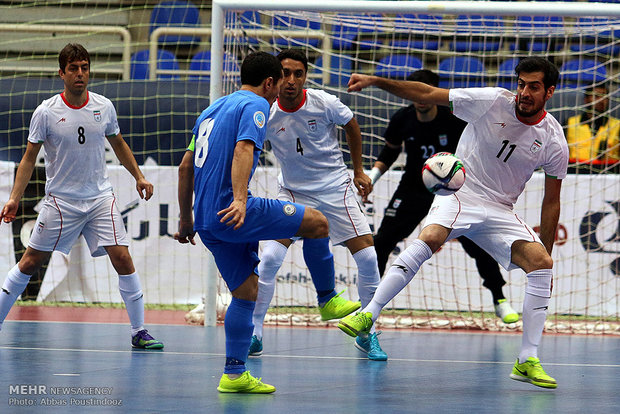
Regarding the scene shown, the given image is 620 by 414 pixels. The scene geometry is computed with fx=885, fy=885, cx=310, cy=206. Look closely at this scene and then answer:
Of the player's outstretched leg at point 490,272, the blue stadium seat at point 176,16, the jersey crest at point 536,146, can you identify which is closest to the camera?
the jersey crest at point 536,146

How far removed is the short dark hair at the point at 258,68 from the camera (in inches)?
187

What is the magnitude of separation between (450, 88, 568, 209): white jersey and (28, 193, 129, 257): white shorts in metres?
2.63

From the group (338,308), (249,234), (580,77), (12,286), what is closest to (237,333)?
(249,234)

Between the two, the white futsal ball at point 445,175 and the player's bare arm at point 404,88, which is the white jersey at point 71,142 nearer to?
the player's bare arm at point 404,88

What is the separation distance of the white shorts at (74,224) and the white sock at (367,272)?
1768 millimetres

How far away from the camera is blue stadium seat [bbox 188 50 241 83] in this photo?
8.82 m

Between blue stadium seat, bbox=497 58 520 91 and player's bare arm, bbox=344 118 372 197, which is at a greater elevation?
blue stadium seat, bbox=497 58 520 91

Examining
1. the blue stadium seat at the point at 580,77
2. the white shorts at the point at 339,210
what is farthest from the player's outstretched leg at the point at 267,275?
the blue stadium seat at the point at 580,77

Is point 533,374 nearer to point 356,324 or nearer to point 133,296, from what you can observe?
point 356,324

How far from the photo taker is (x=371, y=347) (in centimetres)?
627

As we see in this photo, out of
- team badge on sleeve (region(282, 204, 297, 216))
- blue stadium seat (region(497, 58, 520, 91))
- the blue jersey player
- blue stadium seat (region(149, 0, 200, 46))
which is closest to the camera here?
the blue jersey player

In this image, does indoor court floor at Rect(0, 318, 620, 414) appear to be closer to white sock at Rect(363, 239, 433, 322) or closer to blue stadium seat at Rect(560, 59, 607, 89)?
white sock at Rect(363, 239, 433, 322)

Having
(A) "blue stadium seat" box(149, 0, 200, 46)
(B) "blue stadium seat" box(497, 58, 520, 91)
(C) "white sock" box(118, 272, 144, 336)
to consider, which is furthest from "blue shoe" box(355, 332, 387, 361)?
(A) "blue stadium seat" box(149, 0, 200, 46)

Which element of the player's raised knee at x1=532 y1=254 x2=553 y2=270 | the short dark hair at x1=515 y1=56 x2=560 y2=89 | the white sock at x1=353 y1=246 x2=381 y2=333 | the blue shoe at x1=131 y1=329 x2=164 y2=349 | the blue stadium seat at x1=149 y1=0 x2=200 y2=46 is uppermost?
the blue stadium seat at x1=149 y1=0 x2=200 y2=46
